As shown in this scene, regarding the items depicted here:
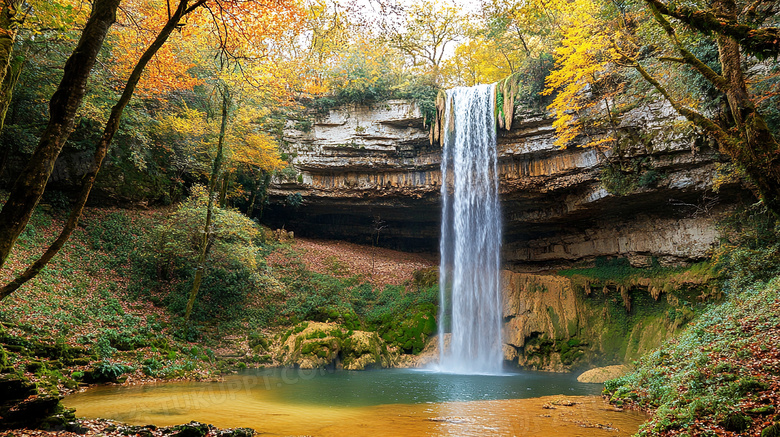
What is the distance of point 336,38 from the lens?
221 inches

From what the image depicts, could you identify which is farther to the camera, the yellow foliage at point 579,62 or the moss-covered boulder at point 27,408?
the yellow foliage at point 579,62

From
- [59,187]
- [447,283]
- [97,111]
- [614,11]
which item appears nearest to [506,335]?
[447,283]

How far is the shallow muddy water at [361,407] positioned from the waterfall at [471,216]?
5441mm

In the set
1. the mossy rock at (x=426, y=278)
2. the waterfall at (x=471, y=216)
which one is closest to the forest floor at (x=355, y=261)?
the mossy rock at (x=426, y=278)

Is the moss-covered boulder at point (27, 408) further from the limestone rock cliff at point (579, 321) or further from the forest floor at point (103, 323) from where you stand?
the limestone rock cliff at point (579, 321)

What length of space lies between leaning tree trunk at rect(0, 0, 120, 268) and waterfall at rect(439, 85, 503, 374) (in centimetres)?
1421

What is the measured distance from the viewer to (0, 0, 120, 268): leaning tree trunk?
3.13 metres

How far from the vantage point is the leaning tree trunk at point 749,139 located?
4.94 meters

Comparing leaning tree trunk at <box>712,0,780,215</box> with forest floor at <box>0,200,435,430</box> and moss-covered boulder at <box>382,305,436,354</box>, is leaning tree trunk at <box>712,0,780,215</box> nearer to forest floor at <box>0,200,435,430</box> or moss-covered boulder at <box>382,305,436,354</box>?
forest floor at <box>0,200,435,430</box>

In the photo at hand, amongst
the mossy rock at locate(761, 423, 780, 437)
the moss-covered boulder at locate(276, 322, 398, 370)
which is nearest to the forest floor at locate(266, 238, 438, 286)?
the moss-covered boulder at locate(276, 322, 398, 370)

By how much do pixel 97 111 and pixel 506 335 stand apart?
51.8 feet

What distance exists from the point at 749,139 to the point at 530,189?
43.4 ft

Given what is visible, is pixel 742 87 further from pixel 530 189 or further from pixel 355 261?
pixel 355 261

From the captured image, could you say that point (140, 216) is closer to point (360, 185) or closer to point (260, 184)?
point (260, 184)
